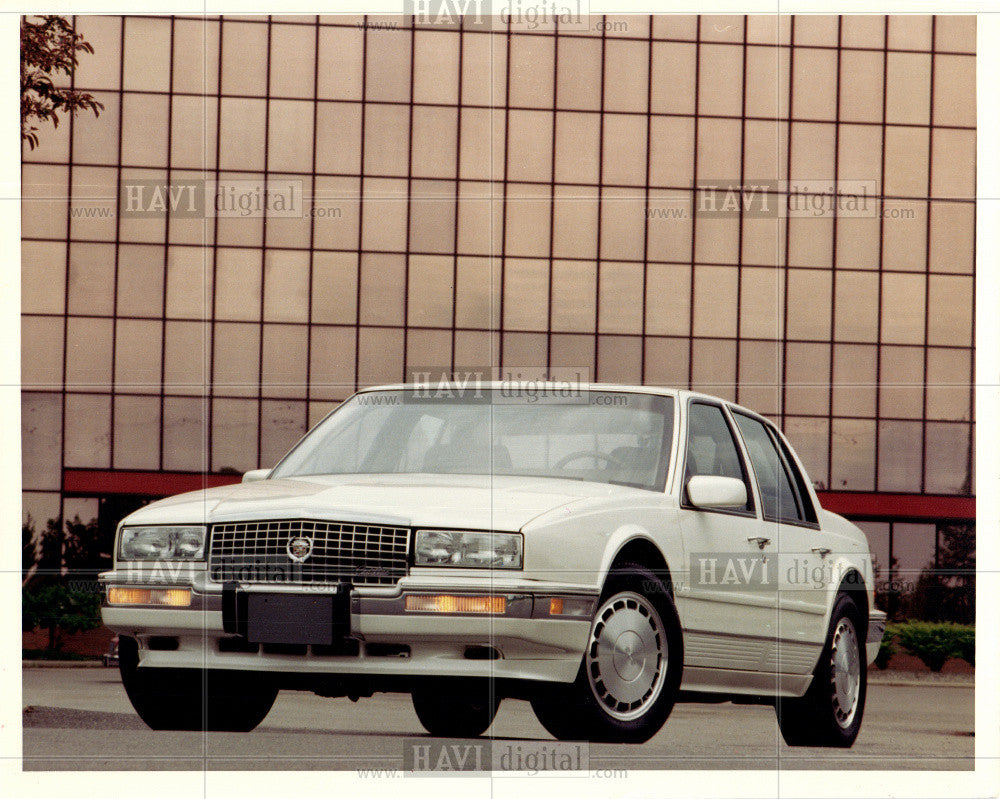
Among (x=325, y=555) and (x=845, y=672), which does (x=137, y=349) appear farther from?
(x=325, y=555)

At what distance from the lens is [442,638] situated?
6.02 meters

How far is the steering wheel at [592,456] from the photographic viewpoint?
23.4ft

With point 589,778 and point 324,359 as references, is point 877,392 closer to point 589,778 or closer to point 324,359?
point 324,359

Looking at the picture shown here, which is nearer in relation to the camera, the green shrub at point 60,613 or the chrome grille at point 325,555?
the chrome grille at point 325,555

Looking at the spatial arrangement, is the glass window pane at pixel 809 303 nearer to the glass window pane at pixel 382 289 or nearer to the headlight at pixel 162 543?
the glass window pane at pixel 382 289

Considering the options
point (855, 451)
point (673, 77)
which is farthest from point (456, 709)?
point (855, 451)

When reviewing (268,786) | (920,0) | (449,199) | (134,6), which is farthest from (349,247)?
(268,786)

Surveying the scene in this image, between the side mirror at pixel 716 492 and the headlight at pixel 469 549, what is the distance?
1201 millimetres

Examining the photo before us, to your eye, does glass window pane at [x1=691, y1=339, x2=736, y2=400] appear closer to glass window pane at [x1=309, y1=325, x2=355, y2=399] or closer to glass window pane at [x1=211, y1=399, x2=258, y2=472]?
glass window pane at [x1=309, y1=325, x2=355, y2=399]

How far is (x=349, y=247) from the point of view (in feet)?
73.2

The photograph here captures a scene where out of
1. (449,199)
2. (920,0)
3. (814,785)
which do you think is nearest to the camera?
(814,785)

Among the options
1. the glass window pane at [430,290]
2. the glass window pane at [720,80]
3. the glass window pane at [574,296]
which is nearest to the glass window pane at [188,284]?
the glass window pane at [430,290]

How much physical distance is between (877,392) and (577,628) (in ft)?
57.5

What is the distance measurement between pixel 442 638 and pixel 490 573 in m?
0.34
